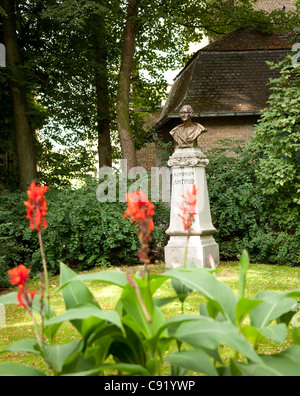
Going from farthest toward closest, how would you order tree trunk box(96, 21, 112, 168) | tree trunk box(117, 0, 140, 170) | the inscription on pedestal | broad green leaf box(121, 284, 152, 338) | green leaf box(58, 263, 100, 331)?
tree trunk box(96, 21, 112, 168) < tree trunk box(117, 0, 140, 170) < the inscription on pedestal < green leaf box(58, 263, 100, 331) < broad green leaf box(121, 284, 152, 338)

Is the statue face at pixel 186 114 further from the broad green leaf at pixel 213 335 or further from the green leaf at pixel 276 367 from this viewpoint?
the broad green leaf at pixel 213 335

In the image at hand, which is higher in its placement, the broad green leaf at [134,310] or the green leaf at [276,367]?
the broad green leaf at [134,310]

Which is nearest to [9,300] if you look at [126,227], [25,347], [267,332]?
[25,347]

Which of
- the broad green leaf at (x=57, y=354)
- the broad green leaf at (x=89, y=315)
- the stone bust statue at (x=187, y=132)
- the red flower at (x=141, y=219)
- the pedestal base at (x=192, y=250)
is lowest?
the pedestal base at (x=192, y=250)

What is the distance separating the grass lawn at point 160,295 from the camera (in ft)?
15.7

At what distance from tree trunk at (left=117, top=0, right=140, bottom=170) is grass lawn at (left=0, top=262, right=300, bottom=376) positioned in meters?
4.38

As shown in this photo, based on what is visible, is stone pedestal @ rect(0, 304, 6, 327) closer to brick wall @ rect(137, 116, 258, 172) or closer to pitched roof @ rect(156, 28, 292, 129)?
brick wall @ rect(137, 116, 258, 172)

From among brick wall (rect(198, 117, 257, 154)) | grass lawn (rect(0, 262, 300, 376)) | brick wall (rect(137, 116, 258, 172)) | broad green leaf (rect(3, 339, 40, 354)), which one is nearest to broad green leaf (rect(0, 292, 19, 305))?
broad green leaf (rect(3, 339, 40, 354))

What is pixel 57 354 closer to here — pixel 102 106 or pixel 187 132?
pixel 187 132

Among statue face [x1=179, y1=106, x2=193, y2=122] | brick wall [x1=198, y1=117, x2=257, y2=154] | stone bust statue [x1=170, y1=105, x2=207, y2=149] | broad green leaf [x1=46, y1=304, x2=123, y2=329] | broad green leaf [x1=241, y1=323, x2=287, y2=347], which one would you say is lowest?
broad green leaf [x1=241, y1=323, x2=287, y2=347]

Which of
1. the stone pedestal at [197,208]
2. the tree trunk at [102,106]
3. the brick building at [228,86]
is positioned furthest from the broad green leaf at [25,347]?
the brick building at [228,86]

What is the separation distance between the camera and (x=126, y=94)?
46.6 feet

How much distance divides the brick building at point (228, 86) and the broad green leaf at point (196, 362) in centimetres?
1482

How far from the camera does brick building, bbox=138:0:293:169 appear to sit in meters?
16.9
